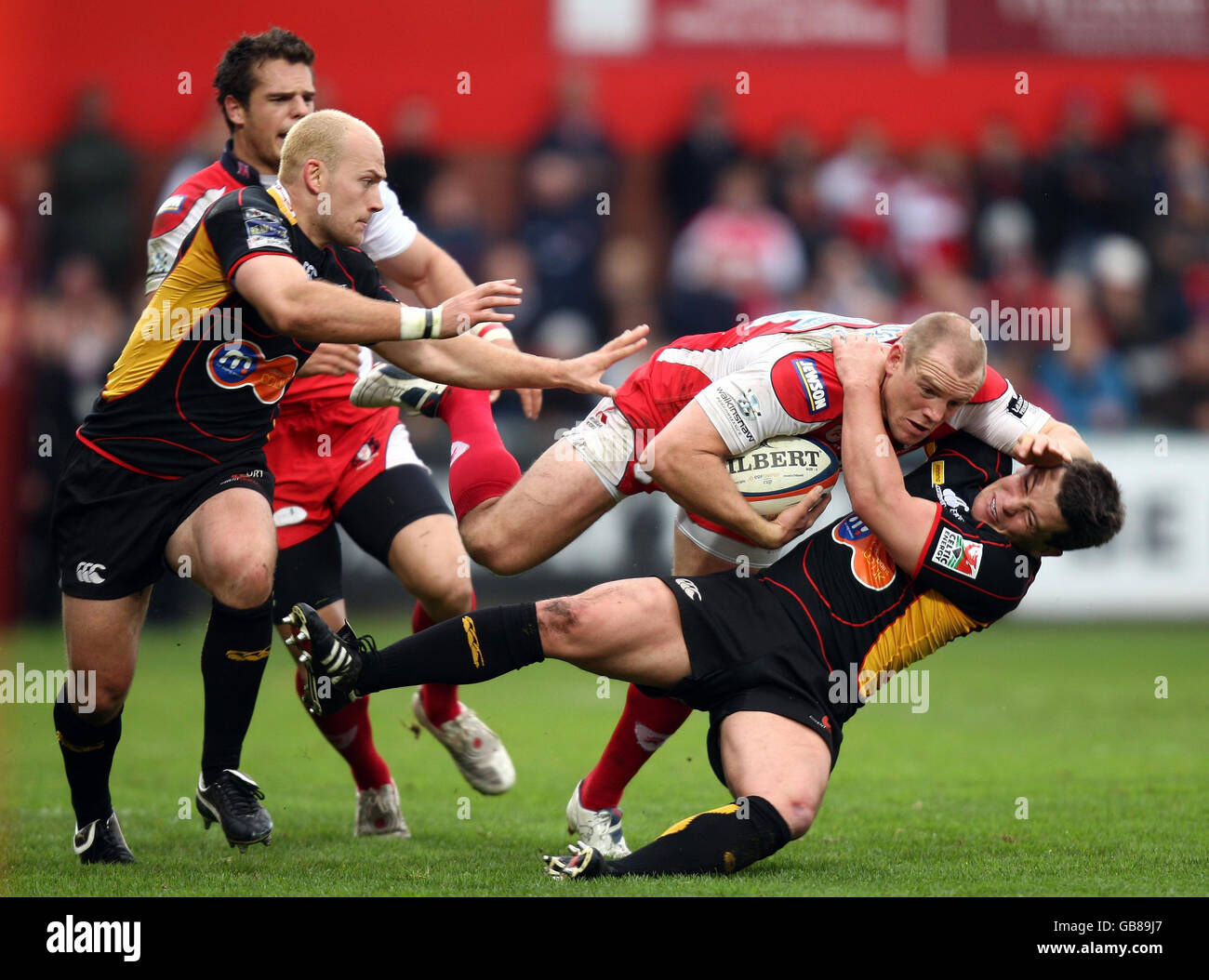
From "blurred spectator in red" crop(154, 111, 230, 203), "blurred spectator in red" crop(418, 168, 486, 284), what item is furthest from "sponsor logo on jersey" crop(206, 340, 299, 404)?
"blurred spectator in red" crop(418, 168, 486, 284)

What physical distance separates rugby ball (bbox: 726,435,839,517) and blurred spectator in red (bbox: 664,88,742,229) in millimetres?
9561

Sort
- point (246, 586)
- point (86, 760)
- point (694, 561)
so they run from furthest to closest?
point (694, 561), point (86, 760), point (246, 586)

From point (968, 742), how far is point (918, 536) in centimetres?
374

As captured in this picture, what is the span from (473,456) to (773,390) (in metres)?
1.41

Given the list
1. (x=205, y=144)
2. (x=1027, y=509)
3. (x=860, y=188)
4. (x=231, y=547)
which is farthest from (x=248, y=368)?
(x=860, y=188)

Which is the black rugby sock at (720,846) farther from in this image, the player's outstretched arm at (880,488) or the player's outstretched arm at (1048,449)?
the player's outstretched arm at (1048,449)

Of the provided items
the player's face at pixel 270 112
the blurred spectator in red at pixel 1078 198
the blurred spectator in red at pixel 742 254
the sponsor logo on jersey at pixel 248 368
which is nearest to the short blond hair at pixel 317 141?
the sponsor logo on jersey at pixel 248 368

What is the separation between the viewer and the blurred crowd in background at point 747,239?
45.4 ft

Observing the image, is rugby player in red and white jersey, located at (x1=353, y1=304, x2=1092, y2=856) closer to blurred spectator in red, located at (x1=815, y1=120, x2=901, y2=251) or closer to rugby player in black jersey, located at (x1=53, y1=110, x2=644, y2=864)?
rugby player in black jersey, located at (x1=53, y1=110, x2=644, y2=864)

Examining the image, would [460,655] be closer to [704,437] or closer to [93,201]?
[704,437]

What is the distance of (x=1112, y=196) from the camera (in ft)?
50.8

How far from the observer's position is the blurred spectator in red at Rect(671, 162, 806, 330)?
47.2ft

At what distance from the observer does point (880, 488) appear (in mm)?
5688
